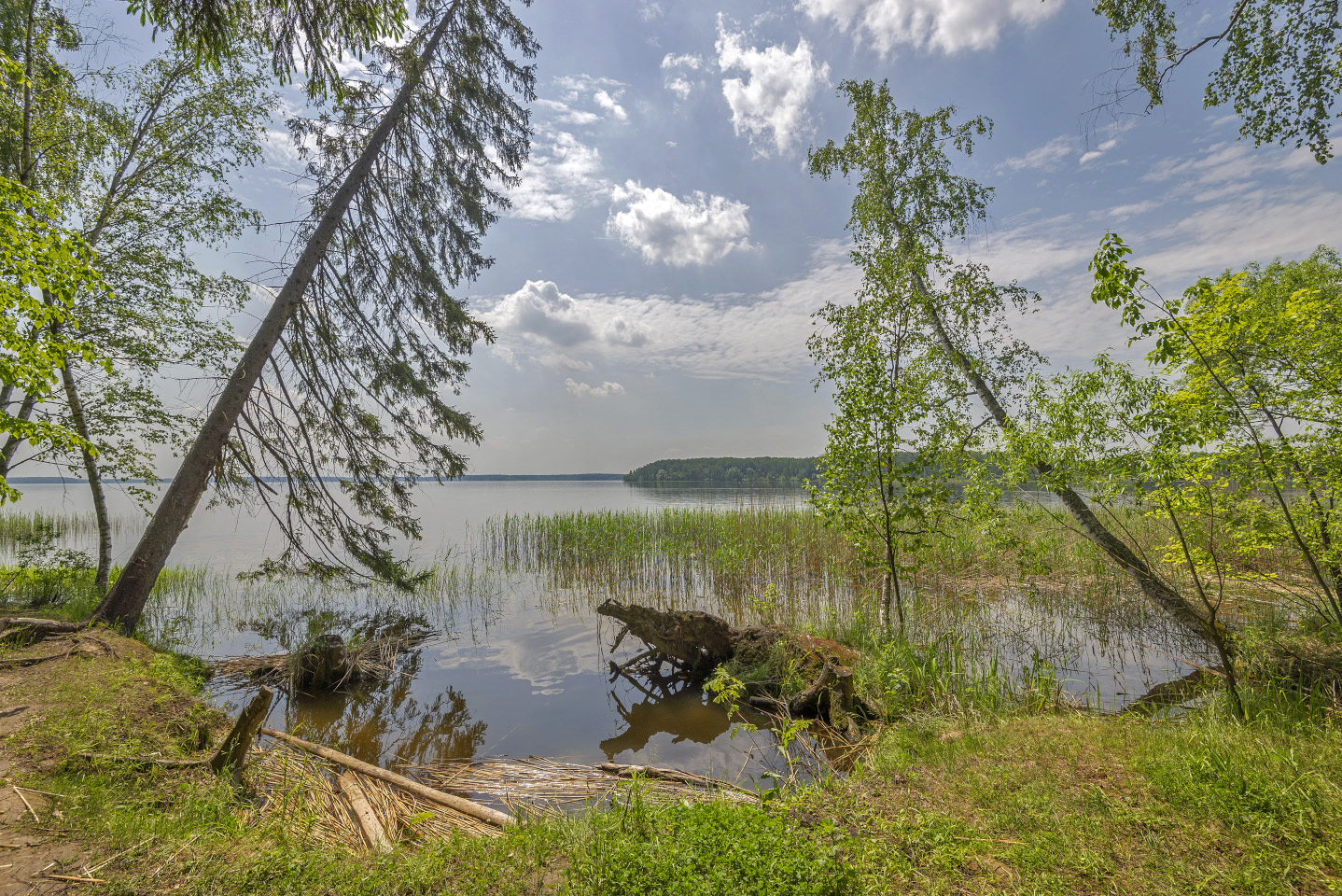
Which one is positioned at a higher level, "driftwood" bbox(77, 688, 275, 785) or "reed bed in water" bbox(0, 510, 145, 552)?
"reed bed in water" bbox(0, 510, 145, 552)

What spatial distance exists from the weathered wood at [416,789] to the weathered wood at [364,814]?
0.35 ft

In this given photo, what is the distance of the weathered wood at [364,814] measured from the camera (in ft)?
10.3

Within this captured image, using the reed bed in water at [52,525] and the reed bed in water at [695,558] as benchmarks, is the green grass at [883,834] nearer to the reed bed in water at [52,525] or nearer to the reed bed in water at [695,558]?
the reed bed in water at [695,558]

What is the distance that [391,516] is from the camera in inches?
334

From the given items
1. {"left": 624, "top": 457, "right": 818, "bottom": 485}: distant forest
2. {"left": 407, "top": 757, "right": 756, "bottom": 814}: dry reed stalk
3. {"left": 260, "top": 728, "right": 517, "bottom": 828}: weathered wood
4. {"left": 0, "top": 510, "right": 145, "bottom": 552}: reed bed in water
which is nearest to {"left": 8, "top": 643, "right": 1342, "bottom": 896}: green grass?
{"left": 260, "top": 728, "right": 517, "bottom": 828}: weathered wood

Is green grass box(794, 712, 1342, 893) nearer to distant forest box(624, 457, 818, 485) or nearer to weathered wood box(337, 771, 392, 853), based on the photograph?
weathered wood box(337, 771, 392, 853)

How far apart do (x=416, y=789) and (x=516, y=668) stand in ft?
12.3

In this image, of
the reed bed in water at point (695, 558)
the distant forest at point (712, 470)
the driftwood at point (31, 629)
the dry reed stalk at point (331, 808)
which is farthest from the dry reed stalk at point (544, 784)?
the distant forest at point (712, 470)

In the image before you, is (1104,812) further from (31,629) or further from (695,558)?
(695,558)

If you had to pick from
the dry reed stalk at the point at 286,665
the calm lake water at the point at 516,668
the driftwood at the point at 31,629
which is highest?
the driftwood at the point at 31,629

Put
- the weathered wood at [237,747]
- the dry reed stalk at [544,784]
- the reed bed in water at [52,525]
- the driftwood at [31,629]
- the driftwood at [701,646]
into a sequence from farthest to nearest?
the reed bed in water at [52,525], the driftwood at [701,646], the driftwood at [31,629], the dry reed stalk at [544,784], the weathered wood at [237,747]

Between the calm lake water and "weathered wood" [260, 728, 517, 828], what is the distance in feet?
2.79

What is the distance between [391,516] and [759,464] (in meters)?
52.4

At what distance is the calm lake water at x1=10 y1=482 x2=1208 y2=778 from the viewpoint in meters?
5.39
